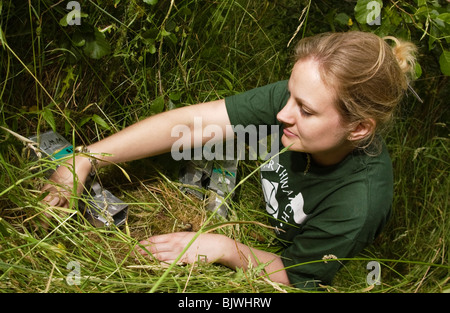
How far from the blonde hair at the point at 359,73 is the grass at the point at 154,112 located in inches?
18.8

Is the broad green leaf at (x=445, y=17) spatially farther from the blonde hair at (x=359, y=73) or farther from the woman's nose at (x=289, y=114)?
the woman's nose at (x=289, y=114)

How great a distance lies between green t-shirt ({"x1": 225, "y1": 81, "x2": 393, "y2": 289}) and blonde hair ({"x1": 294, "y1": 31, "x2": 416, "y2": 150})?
0.57ft

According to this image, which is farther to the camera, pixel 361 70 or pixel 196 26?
pixel 196 26

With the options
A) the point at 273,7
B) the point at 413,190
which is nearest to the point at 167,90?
the point at 273,7

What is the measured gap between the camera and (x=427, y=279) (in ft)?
5.20

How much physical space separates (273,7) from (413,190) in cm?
104

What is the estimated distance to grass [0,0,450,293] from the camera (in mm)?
1236

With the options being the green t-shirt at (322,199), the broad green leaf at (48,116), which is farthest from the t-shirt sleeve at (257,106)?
the broad green leaf at (48,116)

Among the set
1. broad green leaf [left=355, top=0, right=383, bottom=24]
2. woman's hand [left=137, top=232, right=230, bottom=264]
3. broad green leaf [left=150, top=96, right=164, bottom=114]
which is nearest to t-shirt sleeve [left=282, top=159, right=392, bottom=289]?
woman's hand [left=137, top=232, right=230, bottom=264]

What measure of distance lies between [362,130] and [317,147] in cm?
14

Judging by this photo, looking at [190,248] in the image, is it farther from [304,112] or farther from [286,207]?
[304,112]

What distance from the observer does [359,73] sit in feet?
3.78

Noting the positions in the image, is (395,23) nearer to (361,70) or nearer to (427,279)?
(361,70)

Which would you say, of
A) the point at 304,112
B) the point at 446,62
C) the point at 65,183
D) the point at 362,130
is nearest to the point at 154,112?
the point at 65,183
